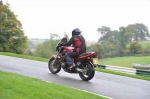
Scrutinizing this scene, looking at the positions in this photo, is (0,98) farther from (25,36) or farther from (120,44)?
(25,36)

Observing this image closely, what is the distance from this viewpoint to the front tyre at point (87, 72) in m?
9.68

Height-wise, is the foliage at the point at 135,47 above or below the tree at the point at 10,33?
below

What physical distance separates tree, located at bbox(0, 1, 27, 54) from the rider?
36.9 meters

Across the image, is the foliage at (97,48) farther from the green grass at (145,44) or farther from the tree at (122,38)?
the green grass at (145,44)

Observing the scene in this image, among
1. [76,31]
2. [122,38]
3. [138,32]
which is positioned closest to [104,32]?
[122,38]

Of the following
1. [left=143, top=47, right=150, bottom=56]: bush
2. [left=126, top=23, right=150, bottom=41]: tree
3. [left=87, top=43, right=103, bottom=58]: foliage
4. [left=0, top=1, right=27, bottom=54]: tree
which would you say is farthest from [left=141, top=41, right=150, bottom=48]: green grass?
[left=0, top=1, right=27, bottom=54]: tree

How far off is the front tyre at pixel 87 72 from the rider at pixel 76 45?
42cm

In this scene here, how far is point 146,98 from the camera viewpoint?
307 inches

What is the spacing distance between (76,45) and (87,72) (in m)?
1.10

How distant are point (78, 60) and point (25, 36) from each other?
39949mm

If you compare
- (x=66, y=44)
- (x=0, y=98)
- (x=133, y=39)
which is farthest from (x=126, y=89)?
(x=133, y=39)

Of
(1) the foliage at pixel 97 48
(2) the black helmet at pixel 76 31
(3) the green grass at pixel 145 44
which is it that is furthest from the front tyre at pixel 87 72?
(1) the foliage at pixel 97 48

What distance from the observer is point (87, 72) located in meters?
9.90

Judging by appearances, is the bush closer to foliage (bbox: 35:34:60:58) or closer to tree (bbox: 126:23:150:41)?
tree (bbox: 126:23:150:41)
